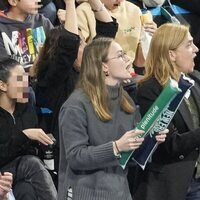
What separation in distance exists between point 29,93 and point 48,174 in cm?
56

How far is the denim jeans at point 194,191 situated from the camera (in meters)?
3.56

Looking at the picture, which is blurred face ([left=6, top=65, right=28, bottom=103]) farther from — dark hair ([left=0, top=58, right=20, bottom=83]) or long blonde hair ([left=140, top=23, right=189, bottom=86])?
long blonde hair ([left=140, top=23, right=189, bottom=86])

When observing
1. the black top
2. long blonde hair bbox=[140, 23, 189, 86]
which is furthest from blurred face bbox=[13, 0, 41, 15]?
long blonde hair bbox=[140, 23, 189, 86]

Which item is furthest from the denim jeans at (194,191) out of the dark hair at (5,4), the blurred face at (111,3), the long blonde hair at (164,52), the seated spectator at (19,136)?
the dark hair at (5,4)

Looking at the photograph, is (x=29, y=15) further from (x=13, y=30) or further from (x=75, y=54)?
(x=75, y=54)

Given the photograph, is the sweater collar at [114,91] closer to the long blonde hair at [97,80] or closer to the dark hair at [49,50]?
the long blonde hair at [97,80]

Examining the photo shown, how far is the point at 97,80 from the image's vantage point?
9.79 feet

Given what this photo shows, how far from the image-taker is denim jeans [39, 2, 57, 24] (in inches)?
184

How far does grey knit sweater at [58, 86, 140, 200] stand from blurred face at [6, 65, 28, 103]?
69 centimetres

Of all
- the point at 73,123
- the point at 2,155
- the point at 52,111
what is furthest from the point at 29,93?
the point at 73,123

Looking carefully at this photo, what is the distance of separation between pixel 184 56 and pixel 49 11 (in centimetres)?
150

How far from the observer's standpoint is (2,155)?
11.1 ft

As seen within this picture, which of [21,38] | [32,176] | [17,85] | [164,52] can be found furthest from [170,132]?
A: [21,38]

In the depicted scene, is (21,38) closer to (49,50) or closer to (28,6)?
(28,6)
